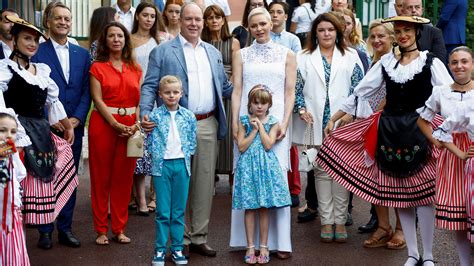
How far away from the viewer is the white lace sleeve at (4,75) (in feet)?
25.8

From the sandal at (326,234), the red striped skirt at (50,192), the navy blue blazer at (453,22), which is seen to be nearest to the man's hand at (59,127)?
the red striped skirt at (50,192)

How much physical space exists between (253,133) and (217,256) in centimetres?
109

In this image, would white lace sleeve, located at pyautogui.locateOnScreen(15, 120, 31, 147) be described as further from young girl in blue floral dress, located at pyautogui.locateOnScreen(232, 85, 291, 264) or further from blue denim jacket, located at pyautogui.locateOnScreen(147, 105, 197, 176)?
young girl in blue floral dress, located at pyautogui.locateOnScreen(232, 85, 291, 264)

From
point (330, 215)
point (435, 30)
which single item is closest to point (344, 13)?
point (435, 30)

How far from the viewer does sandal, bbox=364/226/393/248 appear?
895 centimetres

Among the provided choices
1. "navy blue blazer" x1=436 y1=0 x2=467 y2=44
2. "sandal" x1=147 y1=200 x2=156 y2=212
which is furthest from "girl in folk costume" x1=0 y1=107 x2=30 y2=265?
"navy blue blazer" x1=436 y1=0 x2=467 y2=44

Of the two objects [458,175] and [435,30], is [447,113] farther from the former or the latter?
[435,30]

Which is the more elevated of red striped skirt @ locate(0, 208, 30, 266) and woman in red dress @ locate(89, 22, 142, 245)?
woman in red dress @ locate(89, 22, 142, 245)

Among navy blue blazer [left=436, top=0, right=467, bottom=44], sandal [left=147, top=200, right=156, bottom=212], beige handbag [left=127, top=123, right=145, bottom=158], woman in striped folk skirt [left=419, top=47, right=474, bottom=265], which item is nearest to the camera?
woman in striped folk skirt [left=419, top=47, right=474, bottom=265]

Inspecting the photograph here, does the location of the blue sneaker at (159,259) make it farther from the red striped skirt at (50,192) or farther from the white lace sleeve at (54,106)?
the white lace sleeve at (54,106)

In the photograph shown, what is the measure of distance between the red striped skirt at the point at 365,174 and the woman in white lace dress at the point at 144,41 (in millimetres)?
2331

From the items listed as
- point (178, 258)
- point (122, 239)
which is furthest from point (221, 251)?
point (122, 239)

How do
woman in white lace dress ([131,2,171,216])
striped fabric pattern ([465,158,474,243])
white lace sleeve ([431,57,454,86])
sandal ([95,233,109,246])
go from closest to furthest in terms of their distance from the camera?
striped fabric pattern ([465,158,474,243])
white lace sleeve ([431,57,454,86])
sandal ([95,233,109,246])
woman in white lace dress ([131,2,171,216])

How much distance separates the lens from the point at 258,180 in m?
8.38
